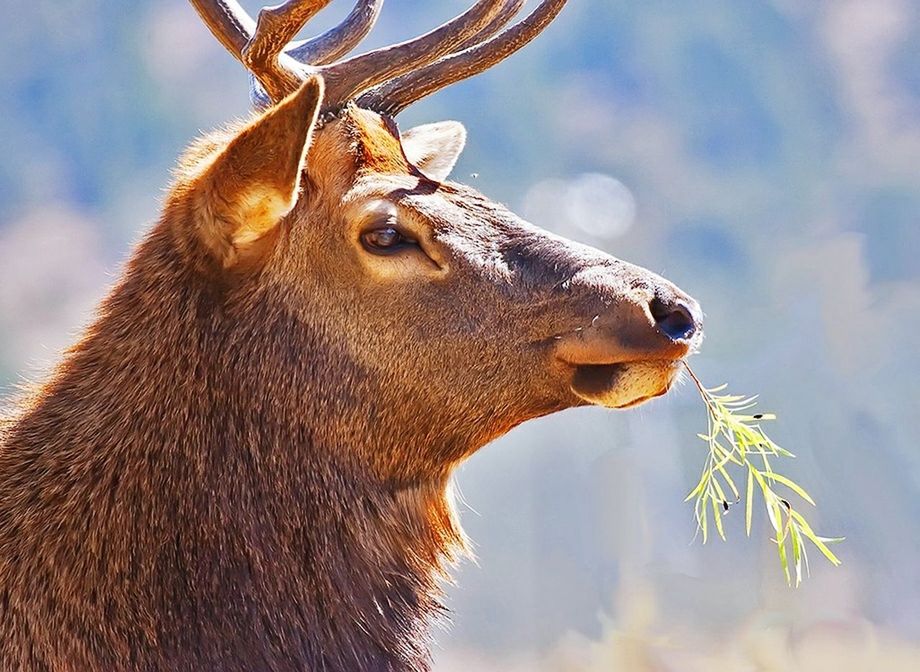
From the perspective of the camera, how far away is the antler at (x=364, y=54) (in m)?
3.33

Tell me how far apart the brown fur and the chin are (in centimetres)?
2

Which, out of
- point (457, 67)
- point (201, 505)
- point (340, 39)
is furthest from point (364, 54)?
point (201, 505)

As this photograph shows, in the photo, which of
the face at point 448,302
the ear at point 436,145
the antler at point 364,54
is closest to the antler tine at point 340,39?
the antler at point 364,54

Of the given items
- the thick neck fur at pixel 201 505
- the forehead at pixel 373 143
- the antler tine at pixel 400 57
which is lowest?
the thick neck fur at pixel 201 505

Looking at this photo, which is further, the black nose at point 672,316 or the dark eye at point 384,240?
the dark eye at point 384,240

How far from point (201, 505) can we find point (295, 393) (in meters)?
0.38

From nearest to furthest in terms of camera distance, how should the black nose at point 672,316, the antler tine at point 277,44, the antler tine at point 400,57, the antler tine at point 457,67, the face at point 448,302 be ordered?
the black nose at point 672,316
the face at point 448,302
the antler tine at point 277,44
the antler tine at point 400,57
the antler tine at point 457,67

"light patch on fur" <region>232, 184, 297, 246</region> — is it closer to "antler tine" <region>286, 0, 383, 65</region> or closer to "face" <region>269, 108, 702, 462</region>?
"face" <region>269, 108, 702, 462</region>

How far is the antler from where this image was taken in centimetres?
333

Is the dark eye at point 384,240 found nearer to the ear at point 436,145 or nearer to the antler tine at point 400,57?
the antler tine at point 400,57

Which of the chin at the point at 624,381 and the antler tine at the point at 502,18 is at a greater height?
the antler tine at the point at 502,18

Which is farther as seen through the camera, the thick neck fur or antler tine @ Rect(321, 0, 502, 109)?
antler tine @ Rect(321, 0, 502, 109)

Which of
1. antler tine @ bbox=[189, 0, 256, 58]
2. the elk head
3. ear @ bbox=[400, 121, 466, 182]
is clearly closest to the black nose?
the elk head

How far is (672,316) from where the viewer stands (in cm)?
295
